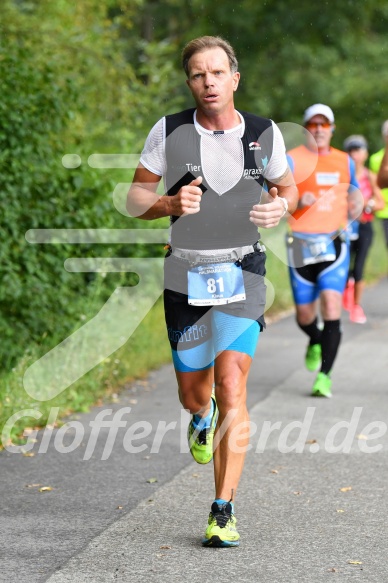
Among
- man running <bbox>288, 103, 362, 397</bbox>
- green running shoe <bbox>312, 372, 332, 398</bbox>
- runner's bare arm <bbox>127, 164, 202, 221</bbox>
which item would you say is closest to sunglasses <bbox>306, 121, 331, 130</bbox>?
man running <bbox>288, 103, 362, 397</bbox>

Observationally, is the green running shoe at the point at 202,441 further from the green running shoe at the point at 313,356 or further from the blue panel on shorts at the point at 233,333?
the green running shoe at the point at 313,356

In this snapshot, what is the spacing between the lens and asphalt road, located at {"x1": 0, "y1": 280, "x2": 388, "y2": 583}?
17.0 feet

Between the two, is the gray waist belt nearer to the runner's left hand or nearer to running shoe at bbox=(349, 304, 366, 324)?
the runner's left hand

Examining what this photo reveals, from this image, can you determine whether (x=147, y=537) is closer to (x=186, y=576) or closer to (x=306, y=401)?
(x=186, y=576)

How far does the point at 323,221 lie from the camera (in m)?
10.2

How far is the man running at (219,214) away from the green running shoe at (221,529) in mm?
18

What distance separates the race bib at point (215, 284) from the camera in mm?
5758

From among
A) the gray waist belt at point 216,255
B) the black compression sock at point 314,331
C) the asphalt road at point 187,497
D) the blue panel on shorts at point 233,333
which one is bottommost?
the black compression sock at point 314,331

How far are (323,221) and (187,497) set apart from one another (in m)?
4.13

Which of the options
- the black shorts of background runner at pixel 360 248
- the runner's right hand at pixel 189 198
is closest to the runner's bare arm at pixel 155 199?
the runner's right hand at pixel 189 198

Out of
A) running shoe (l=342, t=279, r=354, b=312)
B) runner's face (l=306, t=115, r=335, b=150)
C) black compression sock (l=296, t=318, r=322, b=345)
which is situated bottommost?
running shoe (l=342, t=279, r=354, b=312)

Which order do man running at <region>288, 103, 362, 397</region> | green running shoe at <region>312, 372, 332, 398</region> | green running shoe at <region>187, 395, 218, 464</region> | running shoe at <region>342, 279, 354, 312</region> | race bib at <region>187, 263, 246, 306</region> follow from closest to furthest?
race bib at <region>187, 263, 246, 306</region> → green running shoe at <region>187, 395, 218, 464</region> → green running shoe at <region>312, 372, 332, 398</region> → man running at <region>288, 103, 362, 397</region> → running shoe at <region>342, 279, 354, 312</region>

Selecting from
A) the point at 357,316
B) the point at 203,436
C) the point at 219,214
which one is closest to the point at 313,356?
the point at 203,436

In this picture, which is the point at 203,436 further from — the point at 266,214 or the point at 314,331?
the point at 314,331
